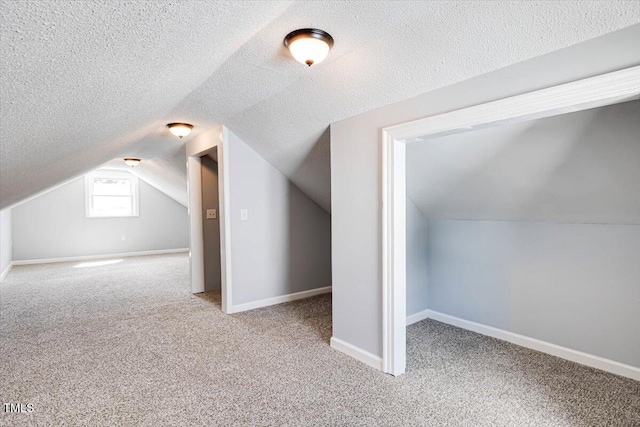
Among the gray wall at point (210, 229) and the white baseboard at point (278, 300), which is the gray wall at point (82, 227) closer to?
the gray wall at point (210, 229)

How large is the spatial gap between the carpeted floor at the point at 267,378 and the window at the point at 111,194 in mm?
4556

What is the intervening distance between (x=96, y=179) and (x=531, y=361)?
8.43 metres

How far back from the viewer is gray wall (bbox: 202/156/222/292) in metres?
4.58

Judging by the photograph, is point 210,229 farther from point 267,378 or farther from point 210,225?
point 267,378

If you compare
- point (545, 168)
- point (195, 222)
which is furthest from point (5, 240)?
point (545, 168)

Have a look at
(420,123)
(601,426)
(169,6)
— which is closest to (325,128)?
(420,123)

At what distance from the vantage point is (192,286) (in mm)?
4492

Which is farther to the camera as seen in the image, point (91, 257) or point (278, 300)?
point (91, 257)

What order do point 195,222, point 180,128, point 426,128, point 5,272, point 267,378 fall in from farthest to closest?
point 5,272
point 195,222
point 180,128
point 267,378
point 426,128

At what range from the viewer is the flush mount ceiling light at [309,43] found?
1.71m

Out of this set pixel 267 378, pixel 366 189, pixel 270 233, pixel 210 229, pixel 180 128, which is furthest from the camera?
pixel 210 229

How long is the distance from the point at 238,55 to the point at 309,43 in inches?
21.0

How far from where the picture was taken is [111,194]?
778 centimetres

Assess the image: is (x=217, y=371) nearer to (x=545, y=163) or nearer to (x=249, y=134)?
(x=249, y=134)
